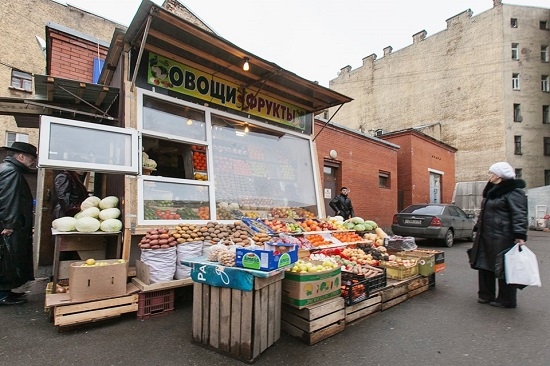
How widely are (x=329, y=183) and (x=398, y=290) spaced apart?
Answer: 7.86 metres

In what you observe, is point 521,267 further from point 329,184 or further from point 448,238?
point 329,184

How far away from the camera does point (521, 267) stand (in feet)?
13.5

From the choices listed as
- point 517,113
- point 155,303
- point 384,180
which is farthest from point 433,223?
point 517,113

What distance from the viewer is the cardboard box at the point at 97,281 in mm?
3467

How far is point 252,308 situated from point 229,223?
2.73m

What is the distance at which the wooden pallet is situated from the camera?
3328mm

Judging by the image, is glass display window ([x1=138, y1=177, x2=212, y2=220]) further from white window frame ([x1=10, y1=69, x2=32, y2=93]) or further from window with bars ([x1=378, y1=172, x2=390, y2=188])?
white window frame ([x1=10, y1=69, x2=32, y2=93])

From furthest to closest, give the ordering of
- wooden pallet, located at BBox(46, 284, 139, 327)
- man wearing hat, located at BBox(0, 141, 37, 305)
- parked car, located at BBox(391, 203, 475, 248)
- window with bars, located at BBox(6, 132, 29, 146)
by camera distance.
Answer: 1. window with bars, located at BBox(6, 132, 29, 146)
2. parked car, located at BBox(391, 203, 475, 248)
3. man wearing hat, located at BBox(0, 141, 37, 305)
4. wooden pallet, located at BBox(46, 284, 139, 327)

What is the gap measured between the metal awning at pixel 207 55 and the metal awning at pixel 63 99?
0.70 metres

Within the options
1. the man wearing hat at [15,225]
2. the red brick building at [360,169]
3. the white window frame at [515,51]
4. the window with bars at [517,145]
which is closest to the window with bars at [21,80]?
the red brick building at [360,169]

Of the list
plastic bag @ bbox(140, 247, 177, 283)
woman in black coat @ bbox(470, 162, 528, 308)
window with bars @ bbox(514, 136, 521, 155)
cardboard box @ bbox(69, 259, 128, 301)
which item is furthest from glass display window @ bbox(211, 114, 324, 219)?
window with bars @ bbox(514, 136, 521, 155)

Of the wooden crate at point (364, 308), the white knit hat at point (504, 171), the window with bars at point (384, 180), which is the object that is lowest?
the wooden crate at point (364, 308)

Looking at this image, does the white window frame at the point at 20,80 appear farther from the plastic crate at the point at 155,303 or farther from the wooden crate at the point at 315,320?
the wooden crate at the point at 315,320

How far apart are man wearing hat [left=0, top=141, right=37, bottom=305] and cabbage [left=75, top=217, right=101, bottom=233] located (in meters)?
0.89
